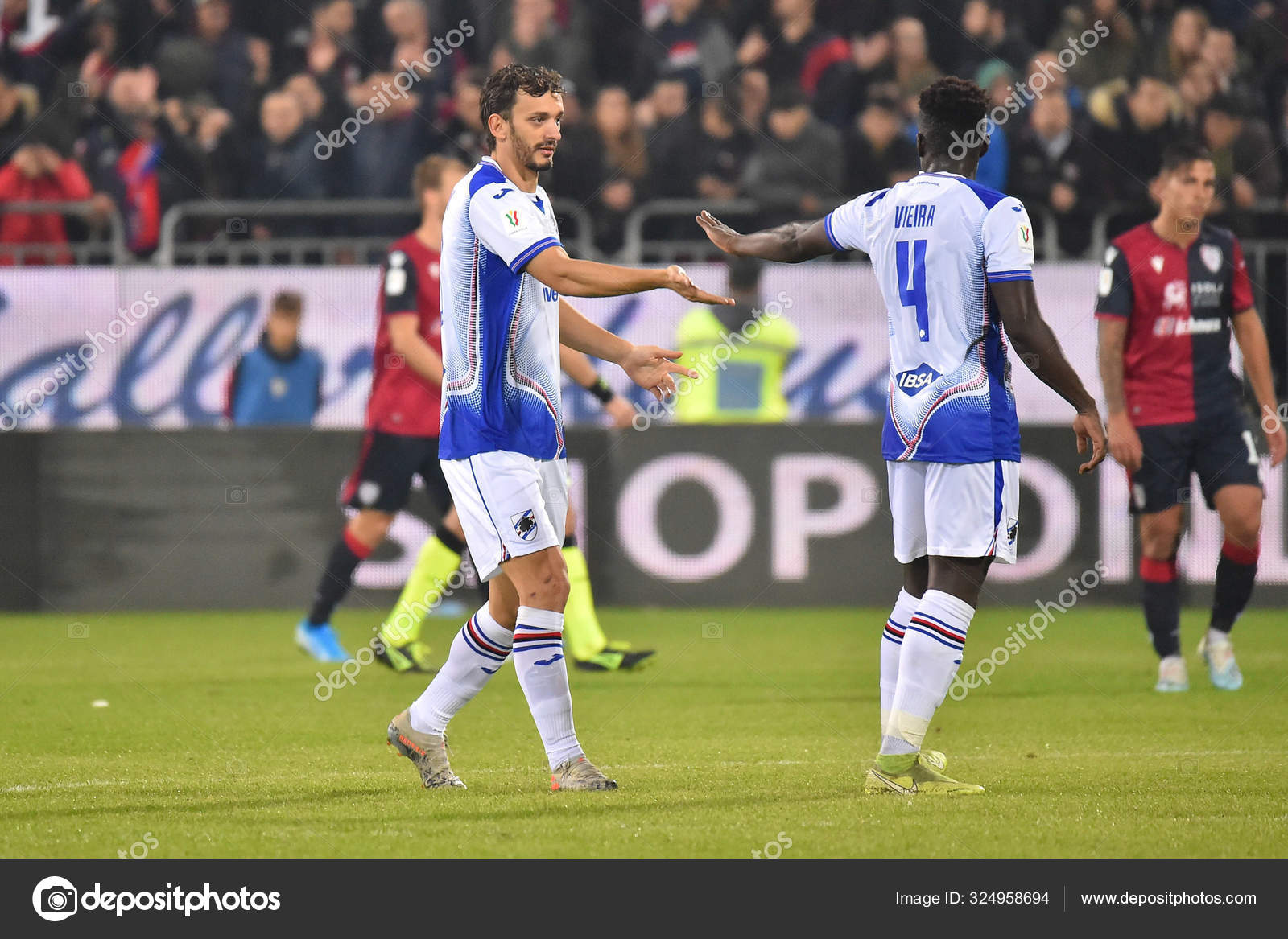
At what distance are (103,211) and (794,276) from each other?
4.63 meters

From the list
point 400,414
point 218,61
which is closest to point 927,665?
point 400,414

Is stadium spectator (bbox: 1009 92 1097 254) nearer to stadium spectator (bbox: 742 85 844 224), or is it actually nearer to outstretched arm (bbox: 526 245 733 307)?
stadium spectator (bbox: 742 85 844 224)

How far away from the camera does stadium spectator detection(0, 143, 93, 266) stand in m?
12.7

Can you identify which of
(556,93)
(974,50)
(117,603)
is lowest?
(117,603)

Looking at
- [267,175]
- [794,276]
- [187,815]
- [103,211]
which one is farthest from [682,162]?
[187,815]

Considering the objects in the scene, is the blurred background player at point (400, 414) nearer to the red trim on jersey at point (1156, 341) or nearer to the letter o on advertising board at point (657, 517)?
the letter o on advertising board at point (657, 517)

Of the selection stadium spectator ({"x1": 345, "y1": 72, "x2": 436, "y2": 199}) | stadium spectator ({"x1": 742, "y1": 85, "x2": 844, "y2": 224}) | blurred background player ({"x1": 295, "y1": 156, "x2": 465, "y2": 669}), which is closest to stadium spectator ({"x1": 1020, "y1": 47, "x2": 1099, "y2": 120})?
stadium spectator ({"x1": 742, "y1": 85, "x2": 844, "y2": 224})

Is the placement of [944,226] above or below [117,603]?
above

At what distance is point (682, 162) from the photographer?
42.7 feet

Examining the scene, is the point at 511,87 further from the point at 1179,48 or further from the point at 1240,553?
the point at 1179,48

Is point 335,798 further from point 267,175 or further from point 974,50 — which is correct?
point 974,50

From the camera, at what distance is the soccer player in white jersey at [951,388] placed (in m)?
5.45

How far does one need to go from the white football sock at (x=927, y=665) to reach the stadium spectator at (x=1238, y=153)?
24.3 ft

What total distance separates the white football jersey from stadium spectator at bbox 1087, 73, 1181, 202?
742cm
